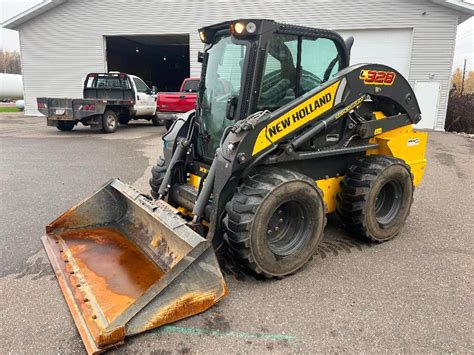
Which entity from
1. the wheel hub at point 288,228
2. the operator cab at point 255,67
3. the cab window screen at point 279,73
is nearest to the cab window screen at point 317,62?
the operator cab at point 255,67

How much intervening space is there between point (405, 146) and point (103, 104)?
1159cm

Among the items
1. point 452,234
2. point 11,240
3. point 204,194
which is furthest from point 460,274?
point 11,240

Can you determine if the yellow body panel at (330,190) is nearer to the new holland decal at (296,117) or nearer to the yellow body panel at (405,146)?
the yellow body panel at (405,146)

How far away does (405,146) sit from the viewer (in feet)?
15.6

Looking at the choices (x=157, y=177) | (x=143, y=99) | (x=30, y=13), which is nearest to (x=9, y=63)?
(x=30, y=13)

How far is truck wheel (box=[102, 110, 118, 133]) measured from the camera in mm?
14250

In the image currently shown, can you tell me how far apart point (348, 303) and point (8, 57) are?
90.4 metres

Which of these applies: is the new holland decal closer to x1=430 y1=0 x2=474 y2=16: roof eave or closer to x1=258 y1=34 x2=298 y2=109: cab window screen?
x1=258 y1=34 x2=298 y2=109: cab window screen

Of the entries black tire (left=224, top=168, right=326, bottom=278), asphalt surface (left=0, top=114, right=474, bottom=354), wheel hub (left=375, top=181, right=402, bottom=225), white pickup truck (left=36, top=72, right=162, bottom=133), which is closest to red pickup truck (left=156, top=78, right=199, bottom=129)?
white pickup truck (left=36, top=72, right=162, bottom=133)

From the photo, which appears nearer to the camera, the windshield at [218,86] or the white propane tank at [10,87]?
the windshield at [218,86]

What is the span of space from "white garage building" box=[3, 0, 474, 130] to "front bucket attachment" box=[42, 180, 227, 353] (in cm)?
1455

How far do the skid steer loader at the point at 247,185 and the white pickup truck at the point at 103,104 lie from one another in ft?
33.0

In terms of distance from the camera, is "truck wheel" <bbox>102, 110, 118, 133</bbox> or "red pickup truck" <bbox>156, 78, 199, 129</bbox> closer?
"red pickup truck" <bbox>156, 78, 199, 129</bbox>

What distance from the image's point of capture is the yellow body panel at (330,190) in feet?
13.9
